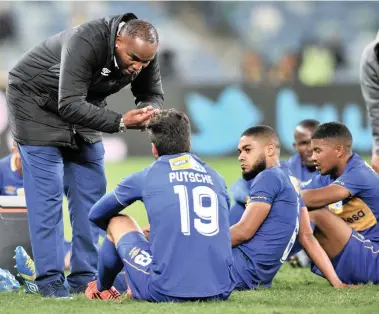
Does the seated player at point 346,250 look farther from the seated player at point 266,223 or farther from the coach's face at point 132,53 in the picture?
the coach's face at point 132,53

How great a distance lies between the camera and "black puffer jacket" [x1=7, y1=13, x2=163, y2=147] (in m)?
5.39

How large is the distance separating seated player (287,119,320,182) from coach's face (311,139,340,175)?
167 cm

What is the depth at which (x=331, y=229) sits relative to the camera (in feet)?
20.7

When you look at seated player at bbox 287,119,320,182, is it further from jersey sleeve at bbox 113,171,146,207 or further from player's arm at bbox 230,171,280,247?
jersey sleeve at bbox 113,171,146,207

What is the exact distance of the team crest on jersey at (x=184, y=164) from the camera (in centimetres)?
497

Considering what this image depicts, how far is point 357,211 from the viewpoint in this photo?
6.57 meters

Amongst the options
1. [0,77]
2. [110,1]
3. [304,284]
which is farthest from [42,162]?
[110,1]

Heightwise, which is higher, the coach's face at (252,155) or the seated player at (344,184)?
the coach's face at (252,155)

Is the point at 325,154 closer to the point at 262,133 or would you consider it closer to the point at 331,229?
the point at 331,229

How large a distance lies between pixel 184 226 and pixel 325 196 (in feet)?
5.63

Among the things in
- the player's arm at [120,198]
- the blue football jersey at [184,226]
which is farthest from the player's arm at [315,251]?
the player's arm at [120,198]

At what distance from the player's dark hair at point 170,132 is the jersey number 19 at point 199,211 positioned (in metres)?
0.25

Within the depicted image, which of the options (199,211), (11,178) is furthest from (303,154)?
Answer: (199,211)

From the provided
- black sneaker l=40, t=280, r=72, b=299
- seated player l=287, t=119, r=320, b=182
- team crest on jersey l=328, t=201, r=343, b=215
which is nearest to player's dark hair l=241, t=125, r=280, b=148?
team crest on jersey l=328, t=201, r=343, b=215
